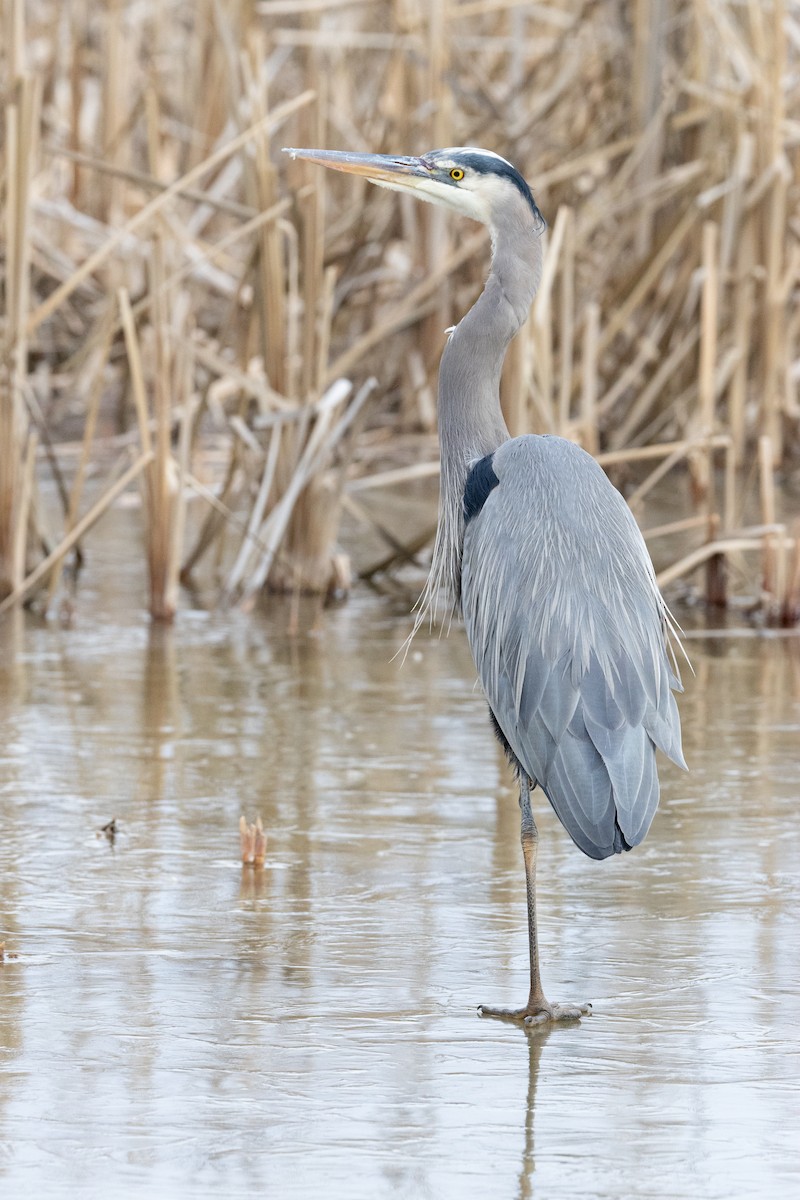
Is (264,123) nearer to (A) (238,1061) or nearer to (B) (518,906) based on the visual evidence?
(B) (518,906)

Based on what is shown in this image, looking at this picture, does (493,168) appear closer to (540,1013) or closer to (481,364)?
(481,364)

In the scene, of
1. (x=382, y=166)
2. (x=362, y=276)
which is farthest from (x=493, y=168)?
(x=362, y=276)

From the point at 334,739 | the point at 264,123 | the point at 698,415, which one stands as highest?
the point at 264,123

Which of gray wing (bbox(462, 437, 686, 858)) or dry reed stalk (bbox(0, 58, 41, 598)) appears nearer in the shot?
gray wing (bbox(462, 437, 686, 858))

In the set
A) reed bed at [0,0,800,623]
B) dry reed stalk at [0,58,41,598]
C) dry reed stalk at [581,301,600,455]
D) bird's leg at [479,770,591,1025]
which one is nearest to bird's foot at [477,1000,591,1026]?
bird's leg at [479,770,591,1025]

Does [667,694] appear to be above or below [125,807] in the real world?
above

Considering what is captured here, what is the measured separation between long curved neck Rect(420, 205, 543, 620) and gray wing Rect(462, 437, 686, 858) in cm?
25

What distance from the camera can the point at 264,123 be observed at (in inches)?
281

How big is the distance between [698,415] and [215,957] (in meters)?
5.69

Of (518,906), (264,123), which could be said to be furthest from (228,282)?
(518,906)

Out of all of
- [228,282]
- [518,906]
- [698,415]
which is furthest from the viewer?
[228,282]

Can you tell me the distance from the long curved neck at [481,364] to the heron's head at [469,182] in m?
0.03

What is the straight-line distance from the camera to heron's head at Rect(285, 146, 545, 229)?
4.39m

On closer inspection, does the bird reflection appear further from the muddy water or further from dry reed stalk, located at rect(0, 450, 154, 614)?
dry reed stalk, located at rect(0, 450, 154, 614)
